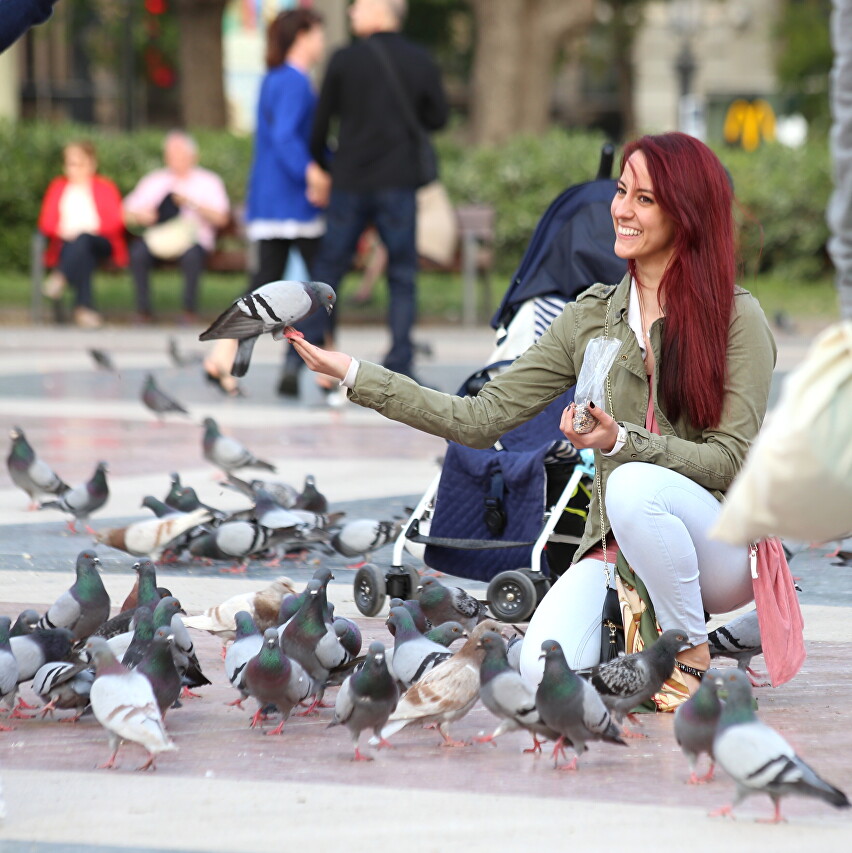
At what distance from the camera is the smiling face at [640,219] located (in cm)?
410

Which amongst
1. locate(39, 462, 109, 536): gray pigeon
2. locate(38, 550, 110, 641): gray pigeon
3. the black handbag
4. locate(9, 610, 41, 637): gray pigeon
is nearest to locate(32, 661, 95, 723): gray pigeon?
locate(9, 610, 41, 637): gray pigeon

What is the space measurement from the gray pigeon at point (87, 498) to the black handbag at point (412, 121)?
428cm

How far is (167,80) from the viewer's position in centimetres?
4091

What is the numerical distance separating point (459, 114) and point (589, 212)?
43075mm

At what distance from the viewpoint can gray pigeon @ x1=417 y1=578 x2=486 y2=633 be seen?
4656mm

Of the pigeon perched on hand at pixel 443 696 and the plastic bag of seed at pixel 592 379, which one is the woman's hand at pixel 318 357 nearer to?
the plastic bag of seed at pixel 592 379

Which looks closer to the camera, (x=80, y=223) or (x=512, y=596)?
(x=512, y=596)

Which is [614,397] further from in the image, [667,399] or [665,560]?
[665,560]

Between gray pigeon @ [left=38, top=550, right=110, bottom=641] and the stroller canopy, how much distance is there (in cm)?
172

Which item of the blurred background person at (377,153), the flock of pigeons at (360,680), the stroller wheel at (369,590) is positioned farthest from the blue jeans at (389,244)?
the flock of pigeons at (360,680)

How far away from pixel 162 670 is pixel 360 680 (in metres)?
0.47

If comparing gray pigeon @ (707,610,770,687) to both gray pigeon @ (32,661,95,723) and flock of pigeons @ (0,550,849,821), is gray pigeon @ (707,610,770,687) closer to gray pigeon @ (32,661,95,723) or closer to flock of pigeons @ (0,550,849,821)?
A: flock of pigeons @ (0,550,849,821)

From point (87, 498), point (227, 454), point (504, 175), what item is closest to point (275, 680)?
point (87, 498)

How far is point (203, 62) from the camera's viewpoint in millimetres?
24031
